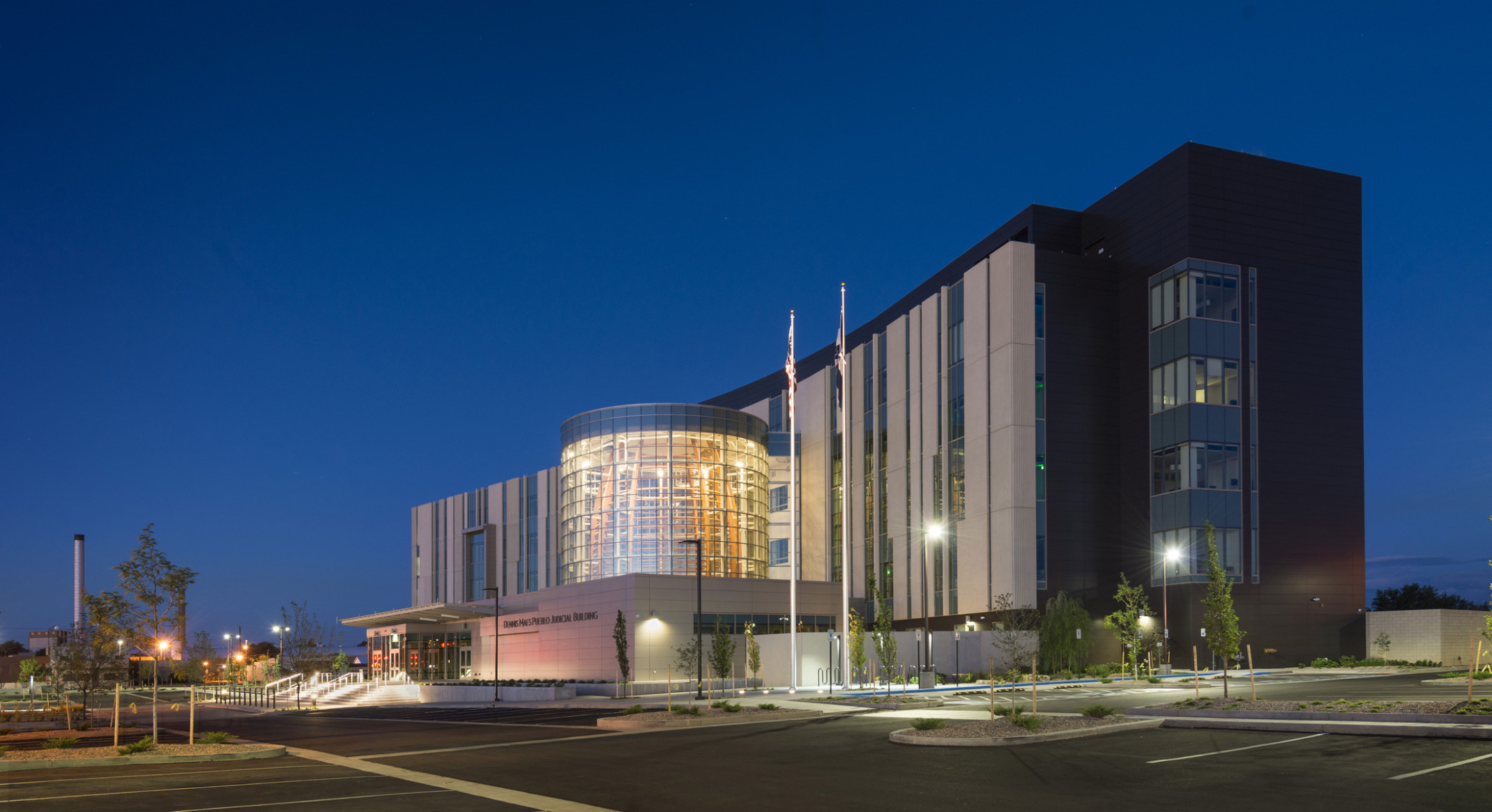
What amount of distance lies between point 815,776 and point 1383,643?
5129 cm

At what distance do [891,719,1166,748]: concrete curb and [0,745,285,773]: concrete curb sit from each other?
574 inches

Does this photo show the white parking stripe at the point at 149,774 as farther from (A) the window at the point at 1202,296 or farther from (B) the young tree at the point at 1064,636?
(A) the window at the point at 1202,296

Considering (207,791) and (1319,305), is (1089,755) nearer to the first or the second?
(207,791)

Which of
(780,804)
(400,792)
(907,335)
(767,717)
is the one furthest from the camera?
(907,335)

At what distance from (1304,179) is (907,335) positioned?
2508 cm

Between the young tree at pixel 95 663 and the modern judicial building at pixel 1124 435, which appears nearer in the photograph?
the young tree at pixel 95 663

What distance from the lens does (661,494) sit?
77.5 metres

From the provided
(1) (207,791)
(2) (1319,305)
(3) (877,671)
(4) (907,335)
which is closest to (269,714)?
(3) (877,671)

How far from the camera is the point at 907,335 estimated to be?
72812mm

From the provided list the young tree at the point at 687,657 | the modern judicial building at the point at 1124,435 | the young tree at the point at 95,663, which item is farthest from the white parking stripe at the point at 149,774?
the young tree at the point at 687,657

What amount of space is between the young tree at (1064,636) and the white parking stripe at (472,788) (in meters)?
39.4

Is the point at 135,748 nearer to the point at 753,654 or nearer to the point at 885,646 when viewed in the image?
the point at 885,646

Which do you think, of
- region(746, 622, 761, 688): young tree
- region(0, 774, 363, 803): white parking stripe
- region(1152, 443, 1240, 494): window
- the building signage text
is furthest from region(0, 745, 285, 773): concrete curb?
region(1152, 443, 1240, 494): window

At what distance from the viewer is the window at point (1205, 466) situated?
192 feet
